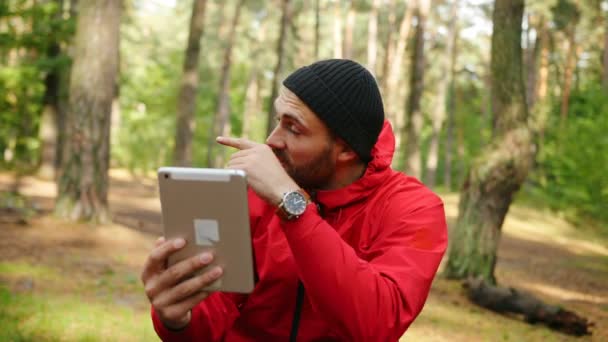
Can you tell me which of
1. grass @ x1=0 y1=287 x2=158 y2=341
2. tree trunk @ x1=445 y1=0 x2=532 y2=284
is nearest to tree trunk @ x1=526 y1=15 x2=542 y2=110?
tree trunk @ x1=445 y1=0 x2=532 y2=284

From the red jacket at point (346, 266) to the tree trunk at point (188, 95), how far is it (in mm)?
19797

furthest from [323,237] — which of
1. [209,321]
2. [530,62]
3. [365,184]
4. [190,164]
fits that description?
[530,62]

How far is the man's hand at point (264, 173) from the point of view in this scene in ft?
7.18

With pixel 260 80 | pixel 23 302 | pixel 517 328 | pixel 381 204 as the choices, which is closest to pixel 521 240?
pixel 517 328

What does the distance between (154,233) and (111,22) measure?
3.82 m

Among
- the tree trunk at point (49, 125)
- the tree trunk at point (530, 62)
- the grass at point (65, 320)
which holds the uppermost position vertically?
the tree trunk at point (530, 62)

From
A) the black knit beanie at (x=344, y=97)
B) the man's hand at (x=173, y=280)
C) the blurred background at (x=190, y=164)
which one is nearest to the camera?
the man's hand at (x=173, y=280)

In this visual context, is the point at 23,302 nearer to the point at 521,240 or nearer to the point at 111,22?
the point at 111,22

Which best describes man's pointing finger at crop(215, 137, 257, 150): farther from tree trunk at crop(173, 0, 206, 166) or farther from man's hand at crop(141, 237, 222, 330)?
tree trunk at crop(173, 0, 206, 166)

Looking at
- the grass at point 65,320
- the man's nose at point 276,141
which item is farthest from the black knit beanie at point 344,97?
the grass at point 65,320

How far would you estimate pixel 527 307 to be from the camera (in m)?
8.65

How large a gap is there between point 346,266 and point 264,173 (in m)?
0.36

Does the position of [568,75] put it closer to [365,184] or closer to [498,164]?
[498,164]

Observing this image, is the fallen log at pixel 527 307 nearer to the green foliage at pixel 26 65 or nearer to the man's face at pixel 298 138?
the man's face at pixel 298 138
